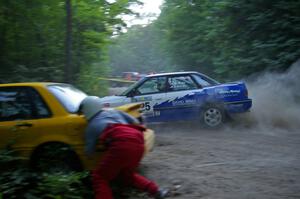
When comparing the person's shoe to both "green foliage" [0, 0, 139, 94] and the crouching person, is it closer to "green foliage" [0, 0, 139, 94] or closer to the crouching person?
the crouching person

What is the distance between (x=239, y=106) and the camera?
37.6 ft

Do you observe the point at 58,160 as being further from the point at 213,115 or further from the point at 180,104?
the point at 213,115

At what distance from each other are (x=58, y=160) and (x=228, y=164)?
2.83 m

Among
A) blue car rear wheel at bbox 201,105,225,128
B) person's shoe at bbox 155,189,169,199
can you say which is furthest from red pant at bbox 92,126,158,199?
blue car rear wheel at bbox 201,105,225,128

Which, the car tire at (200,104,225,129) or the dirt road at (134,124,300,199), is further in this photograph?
the car tire at (200,104,225,129)

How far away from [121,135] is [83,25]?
944cm

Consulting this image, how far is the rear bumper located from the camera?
11430mm

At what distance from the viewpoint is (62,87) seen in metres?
7.00

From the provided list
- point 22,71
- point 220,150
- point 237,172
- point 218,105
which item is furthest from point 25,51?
point 237,172

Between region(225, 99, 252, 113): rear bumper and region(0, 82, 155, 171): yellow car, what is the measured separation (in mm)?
5223

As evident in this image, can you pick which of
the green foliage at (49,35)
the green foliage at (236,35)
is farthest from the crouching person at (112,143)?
the green foliage at (236,35)

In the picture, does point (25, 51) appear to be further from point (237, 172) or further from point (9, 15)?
point (237, 172)

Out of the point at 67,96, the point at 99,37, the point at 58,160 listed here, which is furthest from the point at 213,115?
the point at 58,160

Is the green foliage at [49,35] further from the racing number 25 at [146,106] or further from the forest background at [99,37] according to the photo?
the racing number 25 at [146,106]
